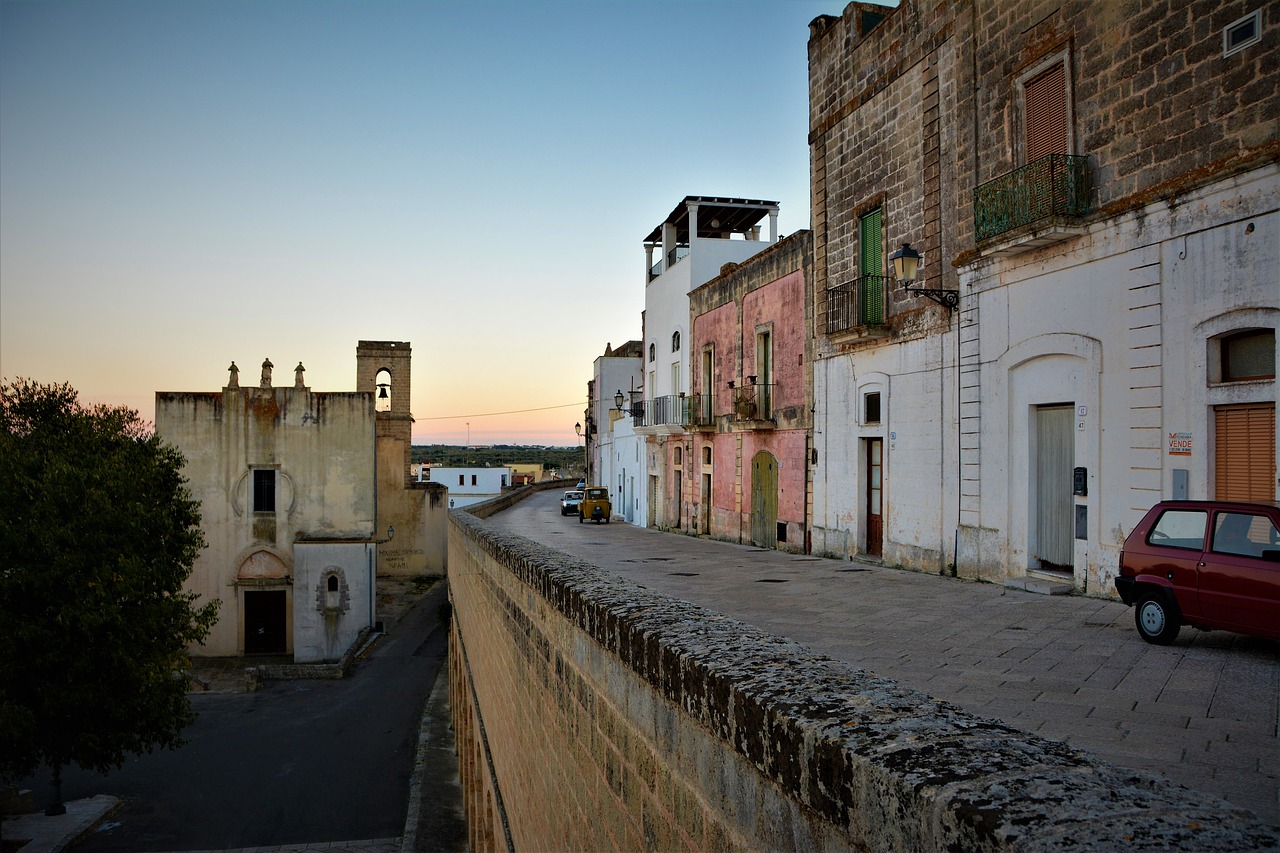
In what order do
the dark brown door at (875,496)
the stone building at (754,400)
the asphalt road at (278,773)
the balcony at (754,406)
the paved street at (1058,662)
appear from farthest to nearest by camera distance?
1. the balcony at (754,406)
2. the stone building at (754,400)
3. the asphalt road at (278,773)
4. the dark brown door at (875,496)
5. the paved street at (1058,662)

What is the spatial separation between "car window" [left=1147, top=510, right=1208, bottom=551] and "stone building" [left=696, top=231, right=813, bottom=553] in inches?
407

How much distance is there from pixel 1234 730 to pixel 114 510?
18549 millimetres

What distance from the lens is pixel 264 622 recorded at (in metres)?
28.4

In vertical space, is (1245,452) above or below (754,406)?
below

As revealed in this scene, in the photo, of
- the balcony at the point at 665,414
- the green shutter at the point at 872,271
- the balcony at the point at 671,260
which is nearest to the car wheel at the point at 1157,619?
the green shutter at the point at 872,271

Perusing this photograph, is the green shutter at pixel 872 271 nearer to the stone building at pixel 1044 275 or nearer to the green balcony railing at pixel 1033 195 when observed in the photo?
the stone building at pixel 1044 275

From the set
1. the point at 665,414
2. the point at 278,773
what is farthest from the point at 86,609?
the point at 665,414

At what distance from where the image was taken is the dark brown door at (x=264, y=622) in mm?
28344

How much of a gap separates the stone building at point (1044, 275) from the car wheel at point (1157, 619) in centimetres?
193

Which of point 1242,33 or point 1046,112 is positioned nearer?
point 1242,33

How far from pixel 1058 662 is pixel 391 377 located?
32.2 meters

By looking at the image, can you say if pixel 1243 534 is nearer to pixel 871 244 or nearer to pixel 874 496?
pixel 874 496

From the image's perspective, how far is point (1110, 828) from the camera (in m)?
1.37

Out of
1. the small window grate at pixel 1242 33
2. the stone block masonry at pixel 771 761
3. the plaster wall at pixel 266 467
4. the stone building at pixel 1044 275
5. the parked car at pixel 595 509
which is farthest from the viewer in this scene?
the parked car at pixel 595 509
